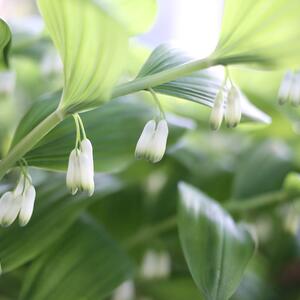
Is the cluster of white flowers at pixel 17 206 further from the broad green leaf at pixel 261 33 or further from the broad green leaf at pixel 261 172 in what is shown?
the broad green leaf at pixel 261 172

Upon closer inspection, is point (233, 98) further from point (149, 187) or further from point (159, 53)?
point (149, 187)

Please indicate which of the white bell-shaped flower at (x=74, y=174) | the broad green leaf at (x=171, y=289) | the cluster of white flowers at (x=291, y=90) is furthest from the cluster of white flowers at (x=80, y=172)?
the broad green leaf at (x=171, y=289)

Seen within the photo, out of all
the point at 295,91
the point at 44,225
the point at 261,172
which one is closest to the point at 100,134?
the point at 44,225

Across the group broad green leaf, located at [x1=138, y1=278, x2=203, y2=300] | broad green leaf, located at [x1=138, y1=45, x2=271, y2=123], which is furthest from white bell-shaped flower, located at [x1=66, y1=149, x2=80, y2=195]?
broad green leaf, located at [x1=138, y1=278, x2=203, y2=300]

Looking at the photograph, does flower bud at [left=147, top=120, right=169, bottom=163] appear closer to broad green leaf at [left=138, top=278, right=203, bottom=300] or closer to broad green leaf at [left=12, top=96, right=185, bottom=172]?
broad green leaf at [left=12, top=96, right=185, bottom=172]

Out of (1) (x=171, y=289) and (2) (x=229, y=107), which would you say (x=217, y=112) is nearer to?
(2) (x=229, y=107)

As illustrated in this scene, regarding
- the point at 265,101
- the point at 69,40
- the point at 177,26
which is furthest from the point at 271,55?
the point at 177,26
